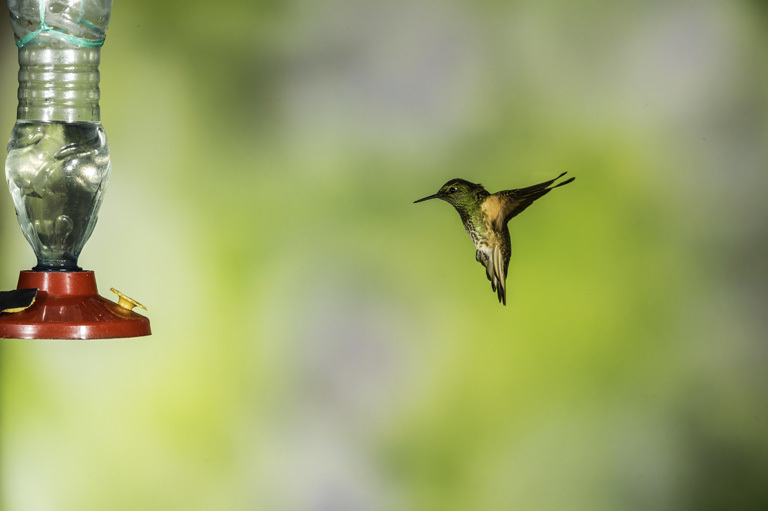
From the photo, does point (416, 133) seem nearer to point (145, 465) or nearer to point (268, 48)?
point (268, 48)

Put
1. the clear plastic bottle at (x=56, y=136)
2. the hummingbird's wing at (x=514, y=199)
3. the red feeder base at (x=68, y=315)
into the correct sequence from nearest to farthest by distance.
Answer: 1. the red feeder base at (x=68, y=315)
2. the clear plastic bottle at (x=56, y=136)
3. the hummingbird's wing at (x=514, y=199)

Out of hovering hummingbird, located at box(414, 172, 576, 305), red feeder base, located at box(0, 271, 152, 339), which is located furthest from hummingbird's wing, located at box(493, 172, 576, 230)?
red feeder base, located at box(0, 271, 152, 339)

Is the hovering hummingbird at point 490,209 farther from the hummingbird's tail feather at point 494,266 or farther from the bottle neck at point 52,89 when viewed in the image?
the bottle neck at point 52,89

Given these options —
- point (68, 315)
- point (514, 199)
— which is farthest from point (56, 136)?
point (514, 199)

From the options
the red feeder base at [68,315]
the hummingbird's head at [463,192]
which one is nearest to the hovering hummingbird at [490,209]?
the hummingbird's head at [463,192]

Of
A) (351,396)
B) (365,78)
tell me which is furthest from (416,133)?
(351,396)

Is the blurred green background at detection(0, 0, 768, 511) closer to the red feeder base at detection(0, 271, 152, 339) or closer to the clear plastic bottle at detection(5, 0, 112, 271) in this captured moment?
the clear plastic bottle at detection(5, 0, 112, 271)

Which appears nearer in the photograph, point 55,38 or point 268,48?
point 55,38
